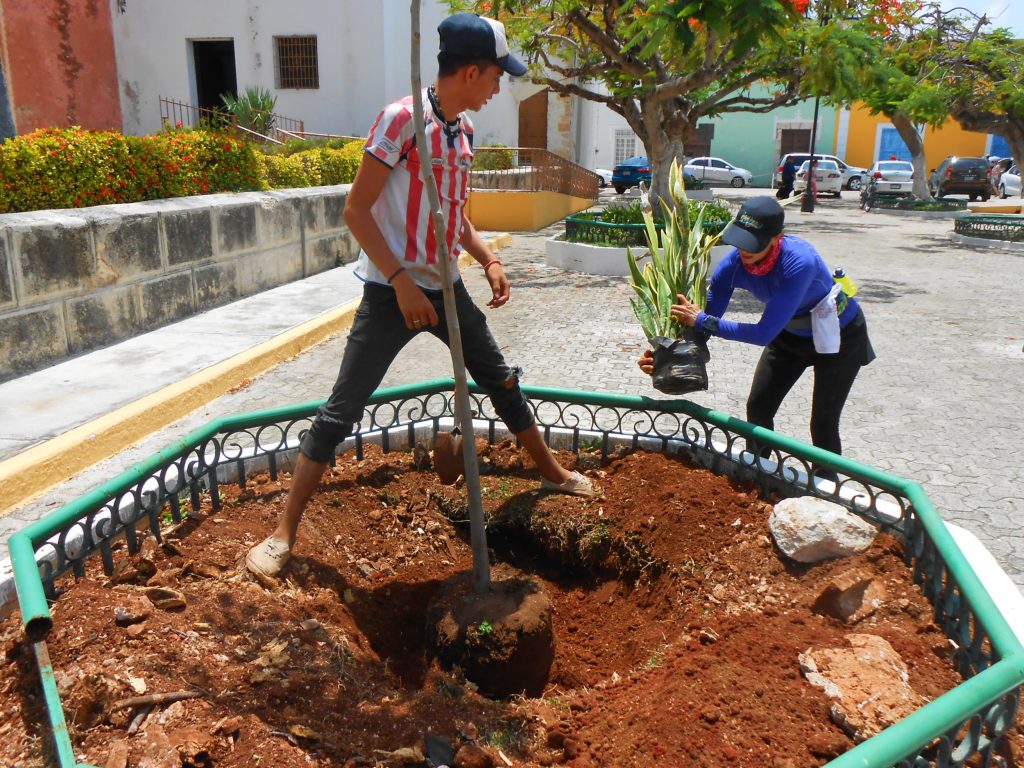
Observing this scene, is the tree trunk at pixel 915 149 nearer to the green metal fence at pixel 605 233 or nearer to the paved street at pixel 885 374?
the paved street at pixel 885 374

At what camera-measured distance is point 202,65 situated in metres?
23.0

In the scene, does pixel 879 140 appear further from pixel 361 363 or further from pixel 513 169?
pixel 361 363

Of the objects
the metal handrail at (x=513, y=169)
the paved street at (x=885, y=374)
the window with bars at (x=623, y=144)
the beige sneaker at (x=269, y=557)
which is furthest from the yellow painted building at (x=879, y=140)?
the beige sneaker at (x=269, y=557)

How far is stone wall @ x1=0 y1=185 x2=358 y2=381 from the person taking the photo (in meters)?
6.25

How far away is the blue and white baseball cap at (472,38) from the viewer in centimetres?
280

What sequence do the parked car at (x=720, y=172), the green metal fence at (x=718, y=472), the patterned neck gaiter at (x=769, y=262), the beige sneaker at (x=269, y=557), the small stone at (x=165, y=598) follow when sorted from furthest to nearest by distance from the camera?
the parked car at (x=720, y=172), the patterned neck gaiter at (x=769, y=262), the beige sneaker at (x=269, y=557), the small stone at (x=165, y=598), the green metal fence at (x=718, y=472)

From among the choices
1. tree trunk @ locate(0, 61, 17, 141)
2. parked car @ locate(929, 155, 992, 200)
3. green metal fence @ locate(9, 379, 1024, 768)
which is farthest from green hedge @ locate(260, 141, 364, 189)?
parked car @ locate(929, 155, 992, 200)

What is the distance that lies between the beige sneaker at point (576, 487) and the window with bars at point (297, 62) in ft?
65.9

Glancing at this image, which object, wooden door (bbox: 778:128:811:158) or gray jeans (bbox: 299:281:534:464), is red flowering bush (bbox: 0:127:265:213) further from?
wooden door (bbox: 778:128:811:158)

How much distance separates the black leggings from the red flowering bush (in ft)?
19.0

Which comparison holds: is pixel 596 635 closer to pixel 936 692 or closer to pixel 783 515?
pixel 783 515

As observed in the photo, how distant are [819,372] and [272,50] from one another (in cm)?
2089

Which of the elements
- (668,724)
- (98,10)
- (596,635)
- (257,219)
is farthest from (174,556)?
(98,10)

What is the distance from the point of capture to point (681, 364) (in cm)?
374
